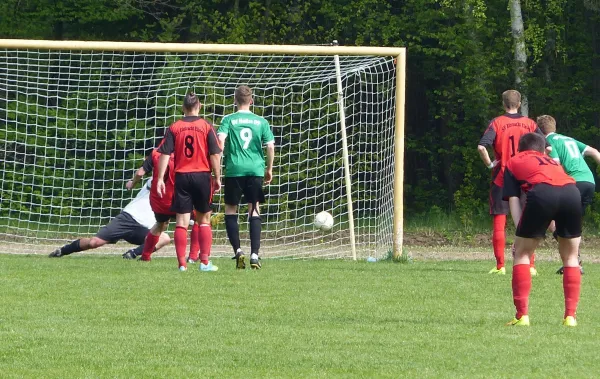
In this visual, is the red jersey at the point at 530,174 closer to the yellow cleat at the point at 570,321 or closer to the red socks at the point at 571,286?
the red socks at the point at 571,286

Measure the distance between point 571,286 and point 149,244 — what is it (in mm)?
6459

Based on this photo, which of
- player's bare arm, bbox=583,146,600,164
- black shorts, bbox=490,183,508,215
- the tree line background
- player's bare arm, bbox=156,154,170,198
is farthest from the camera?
the tree line background

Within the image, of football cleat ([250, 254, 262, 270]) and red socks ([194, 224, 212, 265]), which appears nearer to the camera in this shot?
red socks ([194, 224, 212, 265])

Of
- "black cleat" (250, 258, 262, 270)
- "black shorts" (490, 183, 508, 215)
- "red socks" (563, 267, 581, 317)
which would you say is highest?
"black shorts" (490, 183, 508, 215)

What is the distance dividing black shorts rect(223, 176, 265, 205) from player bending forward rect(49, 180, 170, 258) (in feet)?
6.14

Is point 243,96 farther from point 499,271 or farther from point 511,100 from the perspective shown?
point 499,271

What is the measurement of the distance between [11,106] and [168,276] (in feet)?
20.7

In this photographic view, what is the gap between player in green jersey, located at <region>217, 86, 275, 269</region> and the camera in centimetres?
1257

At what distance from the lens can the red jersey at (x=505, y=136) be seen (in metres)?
12.3

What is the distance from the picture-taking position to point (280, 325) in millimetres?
8227

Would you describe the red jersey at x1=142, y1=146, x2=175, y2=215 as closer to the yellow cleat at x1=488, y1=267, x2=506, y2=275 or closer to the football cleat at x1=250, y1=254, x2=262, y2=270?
the football cleat at x1=250, y1=254, x2=262, y2=270

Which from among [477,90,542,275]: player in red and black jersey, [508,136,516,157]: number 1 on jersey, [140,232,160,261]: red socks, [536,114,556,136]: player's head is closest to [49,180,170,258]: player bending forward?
[140,232,160,261]: red socks

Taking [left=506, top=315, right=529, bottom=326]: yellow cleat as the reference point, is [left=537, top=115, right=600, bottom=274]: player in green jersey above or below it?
above

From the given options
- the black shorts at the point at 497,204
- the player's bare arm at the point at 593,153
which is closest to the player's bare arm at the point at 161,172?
the black shorts at the point at 497,204
